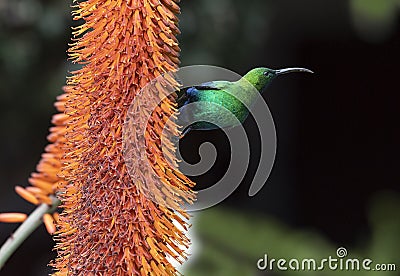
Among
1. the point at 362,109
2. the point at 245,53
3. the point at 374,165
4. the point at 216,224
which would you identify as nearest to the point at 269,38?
the point at 245,53

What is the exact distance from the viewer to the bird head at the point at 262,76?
304 mm

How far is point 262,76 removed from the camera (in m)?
0.31

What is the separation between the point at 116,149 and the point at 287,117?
1.77 metres

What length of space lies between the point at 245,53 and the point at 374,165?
0.82 meters

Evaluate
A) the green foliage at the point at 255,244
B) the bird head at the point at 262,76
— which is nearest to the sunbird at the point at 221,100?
the bird head at the point at 262,76

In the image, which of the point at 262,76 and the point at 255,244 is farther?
the point at 255,244

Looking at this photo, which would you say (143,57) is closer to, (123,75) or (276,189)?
(123,75)

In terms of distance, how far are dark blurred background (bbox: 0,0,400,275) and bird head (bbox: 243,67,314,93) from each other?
14.7 inches

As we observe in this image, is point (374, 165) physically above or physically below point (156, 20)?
above

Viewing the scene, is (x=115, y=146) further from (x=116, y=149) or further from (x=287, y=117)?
(x=287, y=117)

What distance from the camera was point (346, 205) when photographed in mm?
2395

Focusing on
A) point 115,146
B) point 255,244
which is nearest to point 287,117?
point 255,244

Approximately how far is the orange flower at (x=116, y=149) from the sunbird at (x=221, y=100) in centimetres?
1

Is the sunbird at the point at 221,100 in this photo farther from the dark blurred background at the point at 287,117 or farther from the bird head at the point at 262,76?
the dark blurred background at the point at 287,117
